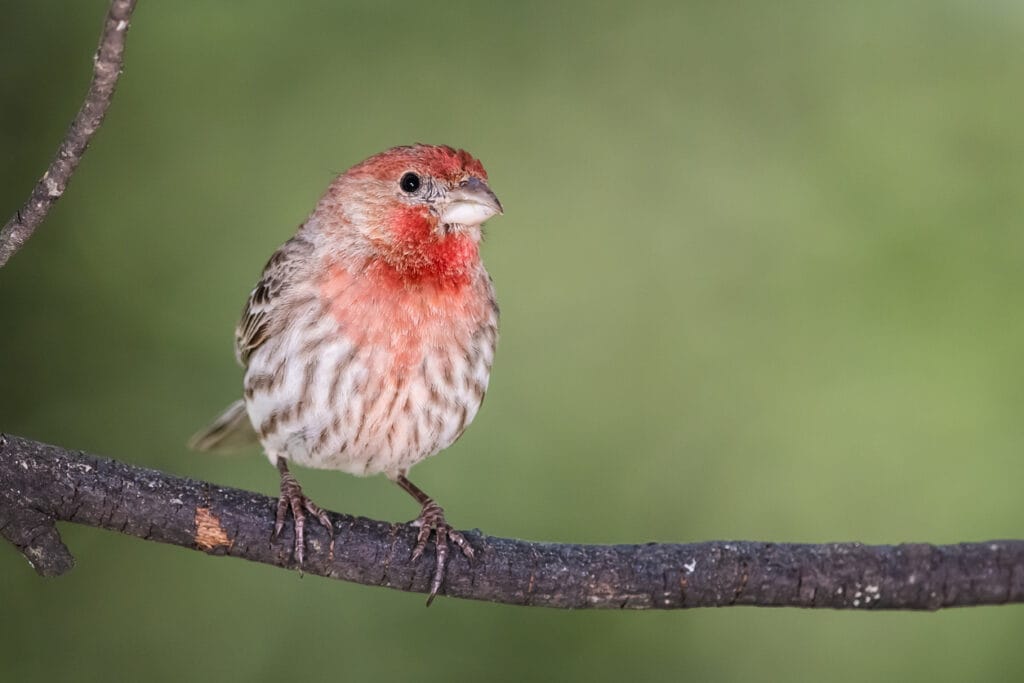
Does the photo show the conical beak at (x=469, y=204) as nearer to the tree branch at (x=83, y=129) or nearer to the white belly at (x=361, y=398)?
Result: the white belly at (x=361, y=398)

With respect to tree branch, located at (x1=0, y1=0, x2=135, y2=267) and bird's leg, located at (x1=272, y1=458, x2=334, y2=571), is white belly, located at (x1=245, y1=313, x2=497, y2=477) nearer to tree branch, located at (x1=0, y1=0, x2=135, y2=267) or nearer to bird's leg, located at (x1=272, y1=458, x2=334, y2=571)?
bird's leg, located at (x1=272, y1=458, x2=334, y2=571)

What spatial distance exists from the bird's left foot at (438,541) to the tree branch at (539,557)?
45 millimetres

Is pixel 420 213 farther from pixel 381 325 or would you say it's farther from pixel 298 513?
pixel 298 513

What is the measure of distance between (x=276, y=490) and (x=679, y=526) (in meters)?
1.33

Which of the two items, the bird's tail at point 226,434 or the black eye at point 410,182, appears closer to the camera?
the black eye at point 410,182

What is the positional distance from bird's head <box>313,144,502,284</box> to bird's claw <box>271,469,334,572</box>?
66 centimetres

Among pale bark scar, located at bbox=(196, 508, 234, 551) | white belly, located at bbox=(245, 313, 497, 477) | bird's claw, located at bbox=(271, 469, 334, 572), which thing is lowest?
pale bark scar, located at bbox=(196, 508, 234, 551)

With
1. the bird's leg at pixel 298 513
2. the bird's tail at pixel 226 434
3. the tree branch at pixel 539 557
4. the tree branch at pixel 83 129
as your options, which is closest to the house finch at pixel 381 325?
the bird's leg at pixel 298 513

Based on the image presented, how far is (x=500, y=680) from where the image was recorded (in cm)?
421

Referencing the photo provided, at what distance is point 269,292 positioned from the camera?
11.9 ft

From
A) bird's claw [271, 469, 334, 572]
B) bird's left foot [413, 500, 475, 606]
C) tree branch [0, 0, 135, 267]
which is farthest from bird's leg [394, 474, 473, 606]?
tree branch [0, 0, 135, 267]

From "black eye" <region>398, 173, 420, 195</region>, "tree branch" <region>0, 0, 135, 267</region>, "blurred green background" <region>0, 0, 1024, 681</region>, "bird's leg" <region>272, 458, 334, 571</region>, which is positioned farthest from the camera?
"blurred green background" <region>0, 0, 1024, 681</region>

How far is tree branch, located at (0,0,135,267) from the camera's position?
6.97 feet

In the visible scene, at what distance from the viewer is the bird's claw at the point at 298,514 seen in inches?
119
